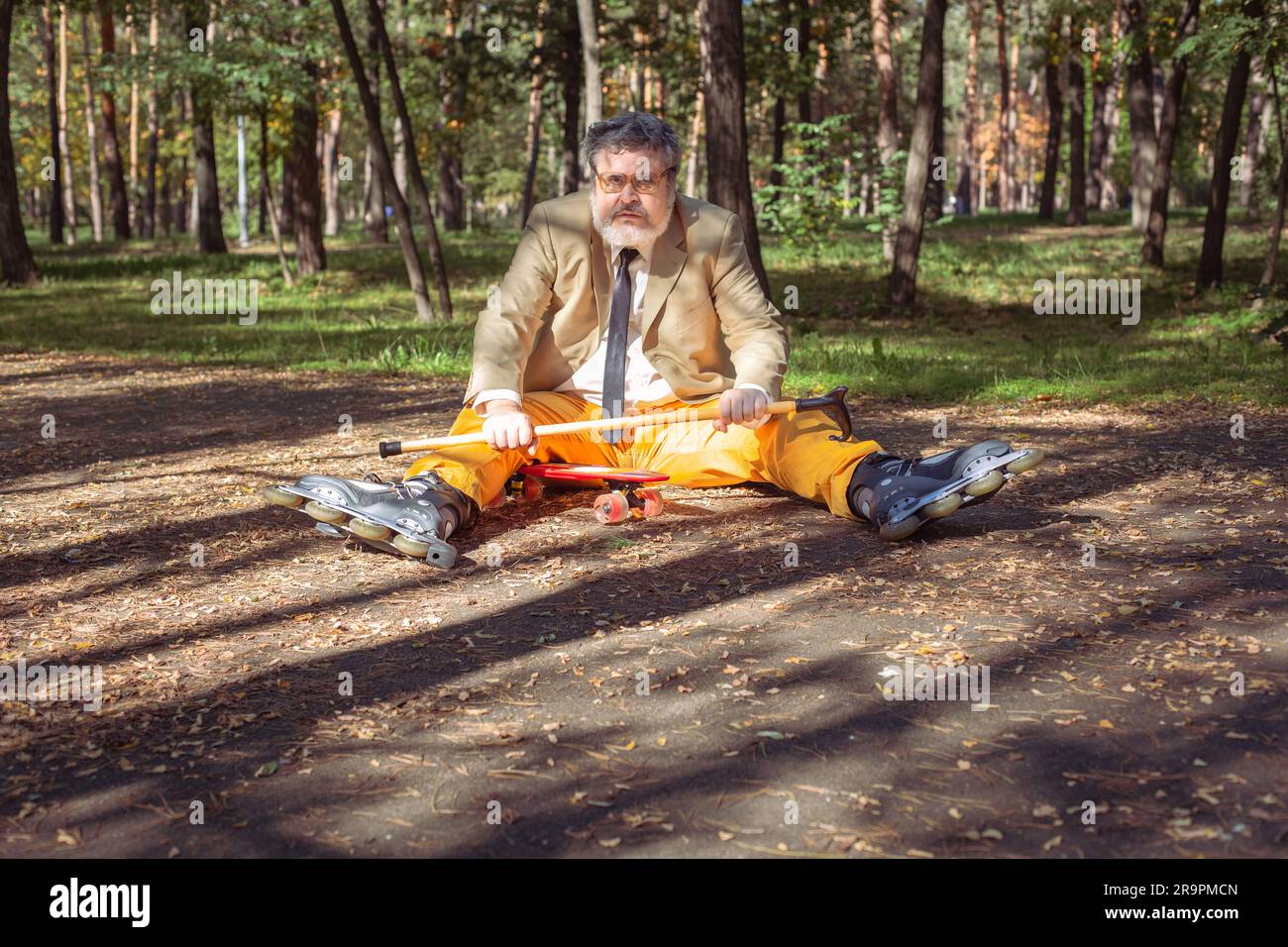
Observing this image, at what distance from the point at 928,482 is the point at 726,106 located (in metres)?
7.90

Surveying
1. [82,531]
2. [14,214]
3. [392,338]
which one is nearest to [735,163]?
[392,338]

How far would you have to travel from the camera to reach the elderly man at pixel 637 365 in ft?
15.2

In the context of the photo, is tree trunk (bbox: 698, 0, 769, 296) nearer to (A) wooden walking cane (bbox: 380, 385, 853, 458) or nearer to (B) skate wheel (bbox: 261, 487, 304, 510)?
(A) wooden walking cane (bbox: 380, 385, 853, 458)

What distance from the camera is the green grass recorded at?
28.2ft

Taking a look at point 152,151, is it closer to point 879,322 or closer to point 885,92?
point 885,92

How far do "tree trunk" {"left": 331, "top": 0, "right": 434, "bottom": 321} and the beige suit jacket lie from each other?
6775 millimetres

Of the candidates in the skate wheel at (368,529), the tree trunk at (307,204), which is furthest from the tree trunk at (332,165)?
the skate wheel at (368,529)

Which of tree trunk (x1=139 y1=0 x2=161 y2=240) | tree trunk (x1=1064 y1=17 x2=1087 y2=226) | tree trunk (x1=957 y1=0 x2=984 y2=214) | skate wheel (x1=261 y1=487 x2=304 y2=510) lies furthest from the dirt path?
tree trunk (x1=957 y1=0 x2=984 y2=214)

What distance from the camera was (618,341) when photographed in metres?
5.16

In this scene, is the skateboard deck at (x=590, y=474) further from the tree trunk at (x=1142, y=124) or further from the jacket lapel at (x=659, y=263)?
the tree trunk at (x=1142, y=124)

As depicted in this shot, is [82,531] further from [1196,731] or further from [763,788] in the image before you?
[1196,731]

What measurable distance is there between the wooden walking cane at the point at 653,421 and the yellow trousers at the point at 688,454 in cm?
6

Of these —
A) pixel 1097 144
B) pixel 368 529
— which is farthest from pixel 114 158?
pixel 368 529

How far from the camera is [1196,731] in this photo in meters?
2.92
